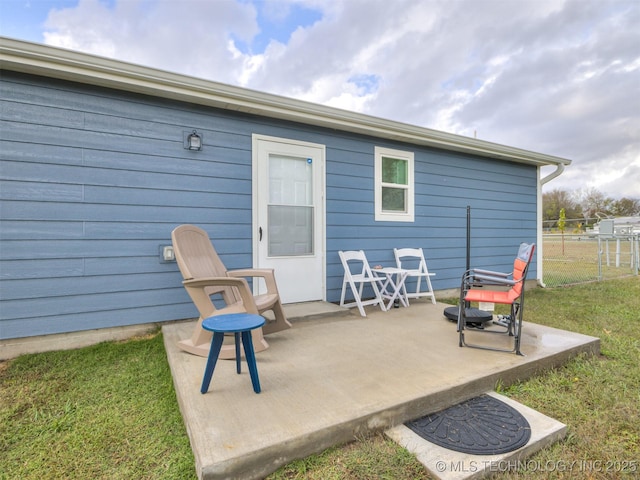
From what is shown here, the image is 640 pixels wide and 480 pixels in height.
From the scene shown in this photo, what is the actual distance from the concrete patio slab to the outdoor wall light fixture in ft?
6.02

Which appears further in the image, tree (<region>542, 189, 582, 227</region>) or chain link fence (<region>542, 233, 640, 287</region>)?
tree (<region>542, 189, 582, 227</region>)

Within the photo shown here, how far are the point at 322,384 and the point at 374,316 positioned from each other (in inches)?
70.4

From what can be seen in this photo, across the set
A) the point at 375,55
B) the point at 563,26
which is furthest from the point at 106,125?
the point at 563,26

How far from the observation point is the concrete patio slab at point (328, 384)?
1.42m

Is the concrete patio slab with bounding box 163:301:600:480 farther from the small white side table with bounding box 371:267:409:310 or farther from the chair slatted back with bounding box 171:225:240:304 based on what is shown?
the small white side table with bounding box 371:267:409:310

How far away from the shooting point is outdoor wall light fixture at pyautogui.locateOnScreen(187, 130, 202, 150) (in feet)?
10.9

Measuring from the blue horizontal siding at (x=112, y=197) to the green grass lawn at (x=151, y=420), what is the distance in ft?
1.42

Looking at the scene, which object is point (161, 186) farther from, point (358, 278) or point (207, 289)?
point (358, 278)

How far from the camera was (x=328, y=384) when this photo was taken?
6.46 ft

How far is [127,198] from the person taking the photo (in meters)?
3.09

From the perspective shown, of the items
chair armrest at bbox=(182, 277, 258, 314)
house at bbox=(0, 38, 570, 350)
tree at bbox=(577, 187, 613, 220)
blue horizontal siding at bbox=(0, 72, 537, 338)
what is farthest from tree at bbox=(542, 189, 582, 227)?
chair armrest at bbox=(182, 277, 258, 314)

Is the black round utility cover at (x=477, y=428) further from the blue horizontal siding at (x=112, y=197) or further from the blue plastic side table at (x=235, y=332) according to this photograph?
the blue horizontal siding at (x=112, y=197)

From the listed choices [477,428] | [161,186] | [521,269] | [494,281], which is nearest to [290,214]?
[161,186]

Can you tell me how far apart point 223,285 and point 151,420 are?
88 cm
